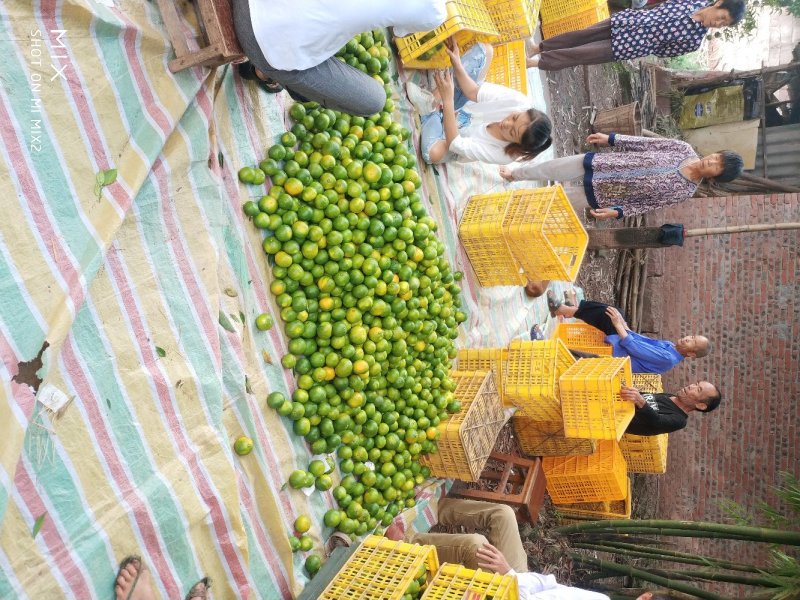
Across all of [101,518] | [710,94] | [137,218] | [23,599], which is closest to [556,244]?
[137,218]

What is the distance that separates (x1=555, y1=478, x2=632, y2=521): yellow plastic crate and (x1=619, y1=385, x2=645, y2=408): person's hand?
51.8 inches

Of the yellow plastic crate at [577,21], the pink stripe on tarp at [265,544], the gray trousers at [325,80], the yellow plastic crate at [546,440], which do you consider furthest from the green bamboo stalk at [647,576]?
the yellow plastic crate at [577,21]

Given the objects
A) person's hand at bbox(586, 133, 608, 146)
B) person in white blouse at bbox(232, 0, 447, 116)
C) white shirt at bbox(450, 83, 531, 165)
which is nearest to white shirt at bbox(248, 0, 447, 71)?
person in white blouse at bbox(232, 0, 447, 116)

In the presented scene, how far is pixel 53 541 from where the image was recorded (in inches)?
83.2

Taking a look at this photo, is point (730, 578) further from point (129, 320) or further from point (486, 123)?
point (129, 320)

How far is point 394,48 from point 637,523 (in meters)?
4.23

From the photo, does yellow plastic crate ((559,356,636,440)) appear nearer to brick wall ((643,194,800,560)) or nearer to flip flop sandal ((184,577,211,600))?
flip flop sandal ((184,577,211,600))

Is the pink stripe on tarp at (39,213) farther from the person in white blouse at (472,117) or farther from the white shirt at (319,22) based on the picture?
the person in white blouse at (472,117)

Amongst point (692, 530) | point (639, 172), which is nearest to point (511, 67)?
point (639, 172)

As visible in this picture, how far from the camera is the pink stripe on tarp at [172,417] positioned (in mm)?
2420

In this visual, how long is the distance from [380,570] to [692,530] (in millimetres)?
2792

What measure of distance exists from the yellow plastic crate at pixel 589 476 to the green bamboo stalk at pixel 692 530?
23cm

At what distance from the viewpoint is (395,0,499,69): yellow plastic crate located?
144 inches

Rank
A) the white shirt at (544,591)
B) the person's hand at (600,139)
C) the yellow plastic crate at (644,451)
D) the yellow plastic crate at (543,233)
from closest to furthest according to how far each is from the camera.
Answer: the white shirt at (544,591) → the yellow plastic crate at (543,233) → the person's hand at (600,139) → the yellow plastic crate at (644,451)
